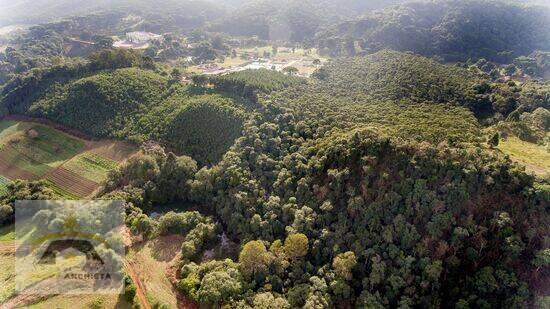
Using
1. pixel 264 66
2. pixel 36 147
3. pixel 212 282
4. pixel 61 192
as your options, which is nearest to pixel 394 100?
pixel 212 282

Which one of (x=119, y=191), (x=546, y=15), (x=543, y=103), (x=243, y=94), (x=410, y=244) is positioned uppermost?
(x=546, y=15)

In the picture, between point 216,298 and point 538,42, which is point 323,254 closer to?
point 216,298

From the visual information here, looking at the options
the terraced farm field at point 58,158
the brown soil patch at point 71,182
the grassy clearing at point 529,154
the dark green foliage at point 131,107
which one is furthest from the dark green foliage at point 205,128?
the grassy clearing at point 529,154

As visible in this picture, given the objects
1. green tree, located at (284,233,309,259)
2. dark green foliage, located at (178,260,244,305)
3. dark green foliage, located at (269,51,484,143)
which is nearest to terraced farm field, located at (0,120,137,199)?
dark green foliage, located at (178,260,244,305)

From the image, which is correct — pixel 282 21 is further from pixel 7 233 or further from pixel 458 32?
pixel 7 233

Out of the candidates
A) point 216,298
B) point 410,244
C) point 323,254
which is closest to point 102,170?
point 216,298

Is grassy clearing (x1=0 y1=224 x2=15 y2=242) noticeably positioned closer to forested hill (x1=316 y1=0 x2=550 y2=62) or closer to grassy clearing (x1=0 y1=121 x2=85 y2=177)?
grassy clearing (x1=0 y1=121 x2=85 y2=177)

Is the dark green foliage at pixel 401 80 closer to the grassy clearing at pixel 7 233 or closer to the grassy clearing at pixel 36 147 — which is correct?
the grassy clearing at pixel 36 147

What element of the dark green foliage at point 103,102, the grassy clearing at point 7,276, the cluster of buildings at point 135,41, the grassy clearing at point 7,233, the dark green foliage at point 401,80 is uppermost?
the dark green foliage at point 401,80
